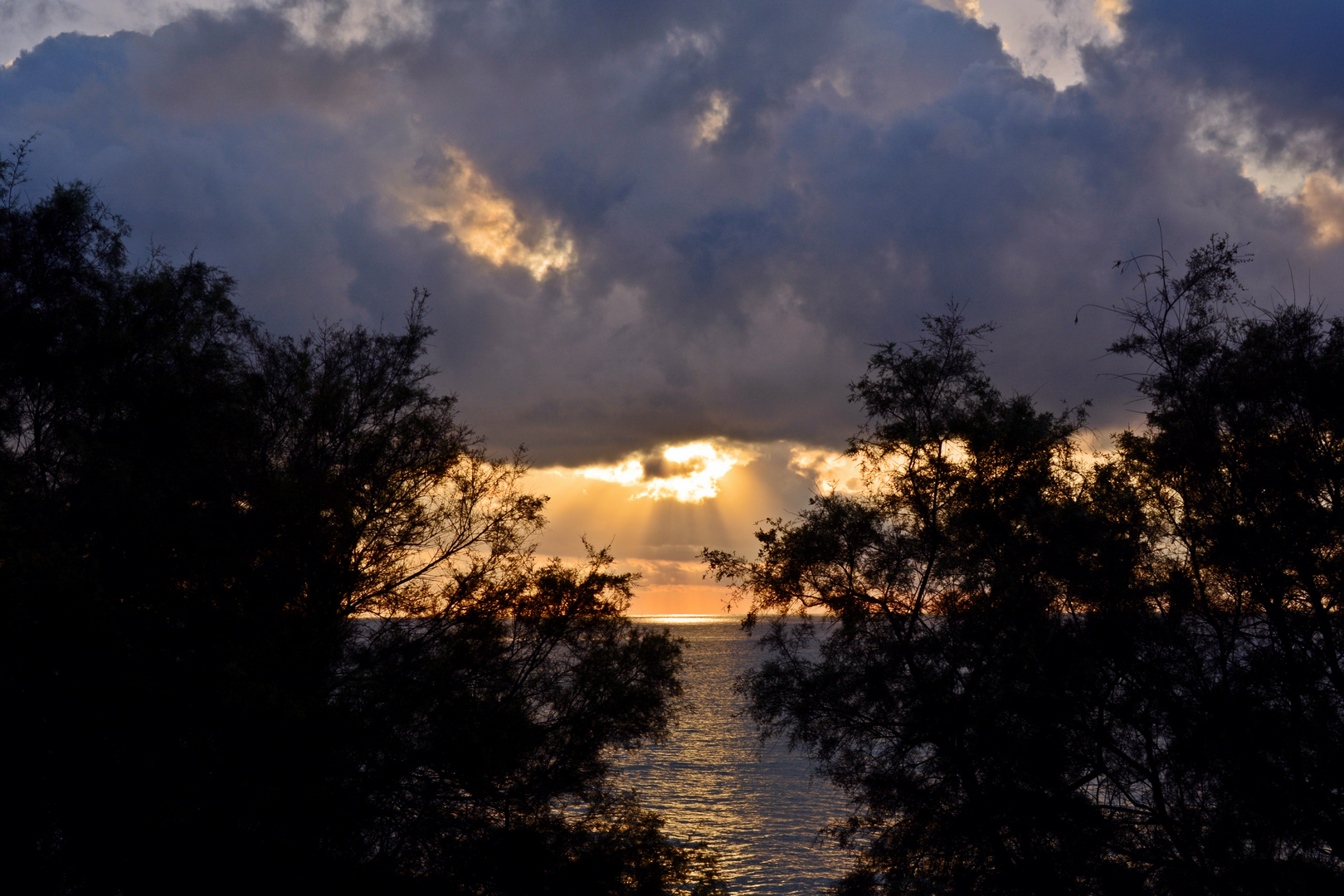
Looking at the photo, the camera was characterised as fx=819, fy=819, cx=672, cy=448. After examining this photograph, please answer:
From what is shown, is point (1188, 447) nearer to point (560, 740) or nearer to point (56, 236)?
point (560, 740)

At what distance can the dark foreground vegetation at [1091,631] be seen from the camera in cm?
1436

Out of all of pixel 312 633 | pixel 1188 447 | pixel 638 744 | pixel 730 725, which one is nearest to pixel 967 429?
pixel 1188 447

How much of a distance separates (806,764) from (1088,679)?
51.7m

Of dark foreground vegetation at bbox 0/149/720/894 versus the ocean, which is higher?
dark foreground vegetation at bbox 0/149/720/894

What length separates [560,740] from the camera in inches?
766

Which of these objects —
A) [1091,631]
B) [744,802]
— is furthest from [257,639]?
[744,802]

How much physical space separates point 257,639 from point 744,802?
40.0m

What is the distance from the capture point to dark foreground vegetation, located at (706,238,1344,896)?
14.4 metres

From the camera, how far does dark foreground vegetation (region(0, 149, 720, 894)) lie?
15.7 meters

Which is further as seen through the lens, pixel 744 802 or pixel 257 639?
pixel 744 802

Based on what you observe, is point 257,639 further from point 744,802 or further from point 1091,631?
point 744,802

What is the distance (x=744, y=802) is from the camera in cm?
5091

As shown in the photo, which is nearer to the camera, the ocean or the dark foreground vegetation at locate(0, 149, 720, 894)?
the dark foreground vegetation at locate(0, 149, 720, 894)

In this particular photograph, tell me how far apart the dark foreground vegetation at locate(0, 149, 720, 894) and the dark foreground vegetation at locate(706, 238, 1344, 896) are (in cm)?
560
